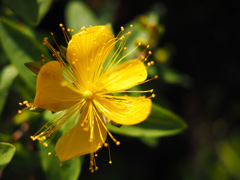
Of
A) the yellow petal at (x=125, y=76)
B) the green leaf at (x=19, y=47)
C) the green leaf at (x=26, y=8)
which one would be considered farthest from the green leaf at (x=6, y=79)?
the yellow petal at (x=125, y=76)

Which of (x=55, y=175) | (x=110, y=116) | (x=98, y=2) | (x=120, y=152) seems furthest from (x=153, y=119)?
(x=98, y=2)

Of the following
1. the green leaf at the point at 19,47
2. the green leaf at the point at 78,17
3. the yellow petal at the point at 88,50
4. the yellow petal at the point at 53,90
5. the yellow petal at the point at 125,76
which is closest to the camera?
the yellow petal at the point at 53,90

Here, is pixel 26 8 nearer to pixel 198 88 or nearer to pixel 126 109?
pixel 126 109

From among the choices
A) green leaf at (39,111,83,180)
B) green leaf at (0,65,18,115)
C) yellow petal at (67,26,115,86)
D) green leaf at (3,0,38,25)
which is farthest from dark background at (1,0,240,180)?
yellow petal at (67,26,115,86)

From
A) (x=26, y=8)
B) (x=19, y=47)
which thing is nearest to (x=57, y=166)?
(x=19, y=47)

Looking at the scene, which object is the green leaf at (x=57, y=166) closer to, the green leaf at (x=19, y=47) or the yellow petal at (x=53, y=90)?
the yellow petal at (x=53, y=90)

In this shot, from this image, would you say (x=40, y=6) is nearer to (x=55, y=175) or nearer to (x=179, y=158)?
(x=55, y=175)
